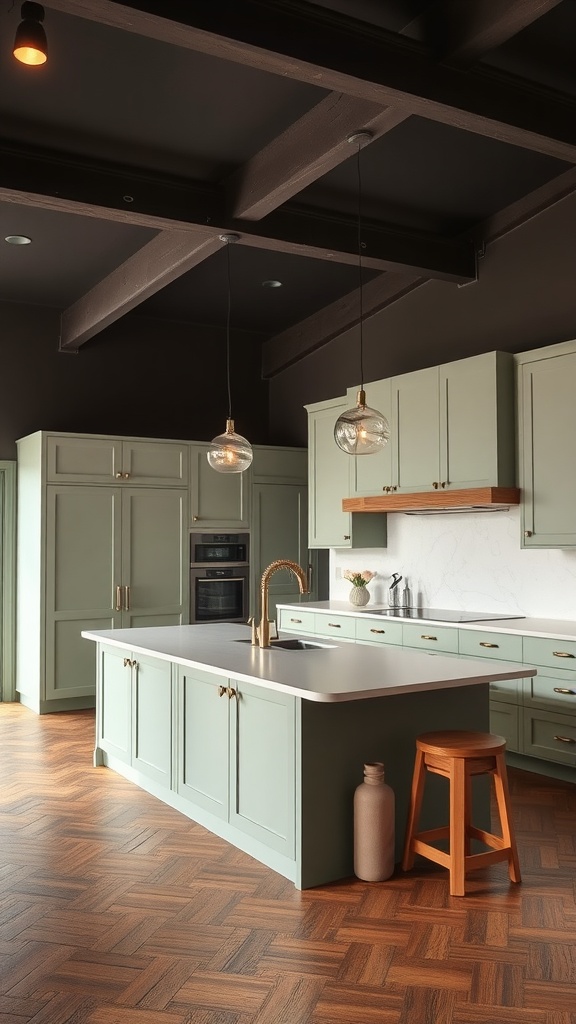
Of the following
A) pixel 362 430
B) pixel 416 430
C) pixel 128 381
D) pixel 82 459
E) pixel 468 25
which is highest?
pixel 468 25

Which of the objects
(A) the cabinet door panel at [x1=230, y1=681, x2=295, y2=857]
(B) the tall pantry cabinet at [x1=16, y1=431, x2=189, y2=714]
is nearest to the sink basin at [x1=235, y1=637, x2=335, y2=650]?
(A) the cabinet door panel at [x1=230, y1=681, x2=295, y2=857]

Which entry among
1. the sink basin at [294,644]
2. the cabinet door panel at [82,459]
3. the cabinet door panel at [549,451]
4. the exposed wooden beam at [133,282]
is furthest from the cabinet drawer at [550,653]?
the cabinet door panel at [82,459]

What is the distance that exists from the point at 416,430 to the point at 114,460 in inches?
93.0

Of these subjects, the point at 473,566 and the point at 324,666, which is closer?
the point at 324,666

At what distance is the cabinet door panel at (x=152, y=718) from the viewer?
13.8 ft

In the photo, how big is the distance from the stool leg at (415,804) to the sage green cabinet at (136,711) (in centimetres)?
129

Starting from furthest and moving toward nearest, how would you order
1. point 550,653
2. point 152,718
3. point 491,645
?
point 491,645, point 550,653, point 152,718

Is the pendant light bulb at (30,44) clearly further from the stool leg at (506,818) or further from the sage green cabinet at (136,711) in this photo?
the stool leg at (506,818)

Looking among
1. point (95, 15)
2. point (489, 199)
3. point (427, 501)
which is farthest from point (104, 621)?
point (95, 15)

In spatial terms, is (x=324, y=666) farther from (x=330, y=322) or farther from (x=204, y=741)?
(x=330, y=322)

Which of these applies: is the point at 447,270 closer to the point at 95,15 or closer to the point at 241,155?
the point at 241,155

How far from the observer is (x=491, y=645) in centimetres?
491

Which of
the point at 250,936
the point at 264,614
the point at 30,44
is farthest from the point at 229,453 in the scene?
the point at 250,936

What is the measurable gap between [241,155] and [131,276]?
1596mm
